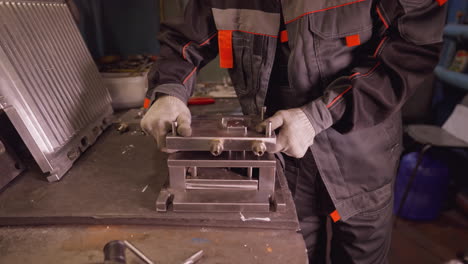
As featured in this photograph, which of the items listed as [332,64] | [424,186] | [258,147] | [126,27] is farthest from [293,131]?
[424,186]

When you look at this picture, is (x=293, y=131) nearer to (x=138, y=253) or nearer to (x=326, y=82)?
(x=326, y=82)

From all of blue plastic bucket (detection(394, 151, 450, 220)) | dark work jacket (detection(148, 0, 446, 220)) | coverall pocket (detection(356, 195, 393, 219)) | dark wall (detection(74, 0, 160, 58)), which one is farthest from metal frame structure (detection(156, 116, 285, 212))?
blue plastic bucket (detection(394, 151, 450, 220))

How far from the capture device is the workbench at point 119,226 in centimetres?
69

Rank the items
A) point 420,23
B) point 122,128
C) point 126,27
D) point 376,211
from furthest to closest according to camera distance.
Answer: point 126,27
point 122,128
point 376,211
point 420,23

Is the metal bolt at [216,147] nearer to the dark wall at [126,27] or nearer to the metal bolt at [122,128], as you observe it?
the metal bolt at [122,128]

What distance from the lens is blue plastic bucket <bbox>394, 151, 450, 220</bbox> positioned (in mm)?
2305

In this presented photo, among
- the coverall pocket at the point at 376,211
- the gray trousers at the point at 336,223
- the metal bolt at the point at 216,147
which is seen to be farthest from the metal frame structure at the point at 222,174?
the coverall pocket at the point at 376,211

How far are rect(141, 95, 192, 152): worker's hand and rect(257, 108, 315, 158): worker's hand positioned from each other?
0.26 meters

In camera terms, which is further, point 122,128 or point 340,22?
point 122,128

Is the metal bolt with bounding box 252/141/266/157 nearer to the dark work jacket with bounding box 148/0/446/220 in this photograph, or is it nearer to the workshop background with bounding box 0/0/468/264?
the workshop background with bounding box 0/0/468/264

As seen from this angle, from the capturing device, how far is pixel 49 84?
1.07 metres

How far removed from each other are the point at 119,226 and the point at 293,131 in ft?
1.71

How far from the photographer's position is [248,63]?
1.17 m

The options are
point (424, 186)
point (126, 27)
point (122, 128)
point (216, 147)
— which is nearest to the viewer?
point (216, 147)
